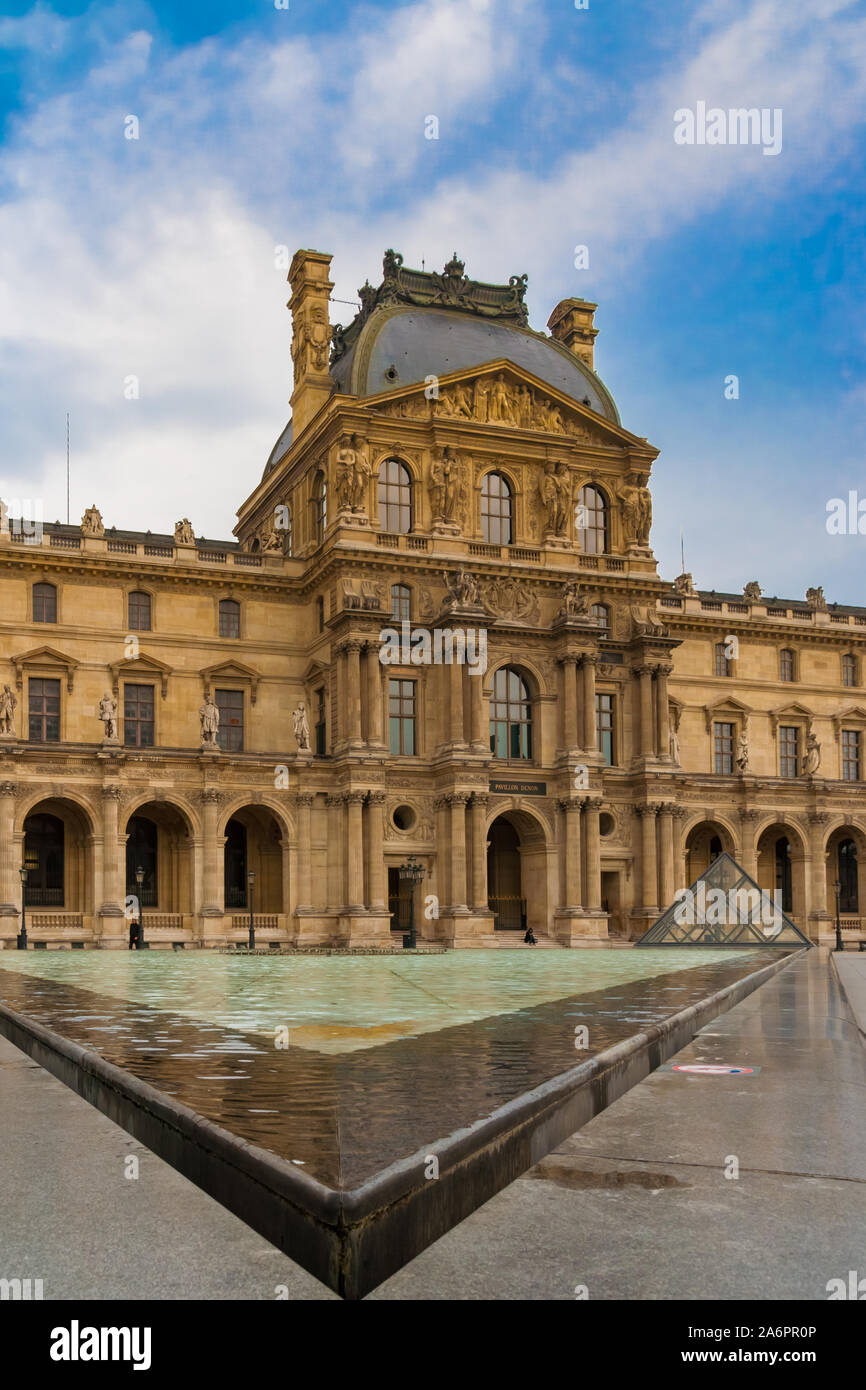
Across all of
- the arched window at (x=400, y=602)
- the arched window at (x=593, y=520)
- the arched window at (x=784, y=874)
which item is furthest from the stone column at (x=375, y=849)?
the arched window at (x=784, y=874)

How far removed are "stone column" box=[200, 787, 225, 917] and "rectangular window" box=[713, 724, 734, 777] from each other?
93.6 feet

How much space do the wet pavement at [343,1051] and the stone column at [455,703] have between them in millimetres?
31359

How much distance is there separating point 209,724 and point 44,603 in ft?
28.8

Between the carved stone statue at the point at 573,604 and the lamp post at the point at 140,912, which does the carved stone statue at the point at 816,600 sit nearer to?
the carved stone statue at the point at 573,604

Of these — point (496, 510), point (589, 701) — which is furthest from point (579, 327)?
point (589, 701)

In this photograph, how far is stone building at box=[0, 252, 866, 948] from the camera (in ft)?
179

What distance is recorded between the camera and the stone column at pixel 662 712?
61.9 m

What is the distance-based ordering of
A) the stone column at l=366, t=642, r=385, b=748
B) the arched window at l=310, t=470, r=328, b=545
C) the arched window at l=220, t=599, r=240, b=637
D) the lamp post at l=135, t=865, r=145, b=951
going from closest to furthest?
the lamp post at l=135, t=865, r=145, b=951, the stone column at l=366, t=642, r=385, b=748, the arched window at l=220, t=599, r=240, b=637, the arched window at l=310, t=470, r=328, b=545

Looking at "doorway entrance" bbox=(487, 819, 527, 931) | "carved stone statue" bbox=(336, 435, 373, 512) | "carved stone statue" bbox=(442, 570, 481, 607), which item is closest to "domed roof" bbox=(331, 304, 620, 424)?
"carved stone statue" bbox=(336, 435, 373, 512)

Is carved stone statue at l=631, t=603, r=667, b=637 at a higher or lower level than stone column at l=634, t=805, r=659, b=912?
higher

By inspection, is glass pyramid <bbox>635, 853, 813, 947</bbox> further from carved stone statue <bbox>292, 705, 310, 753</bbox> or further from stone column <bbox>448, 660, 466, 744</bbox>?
carved stone statue <bbox>292, 705, 310, 753</bbox>
